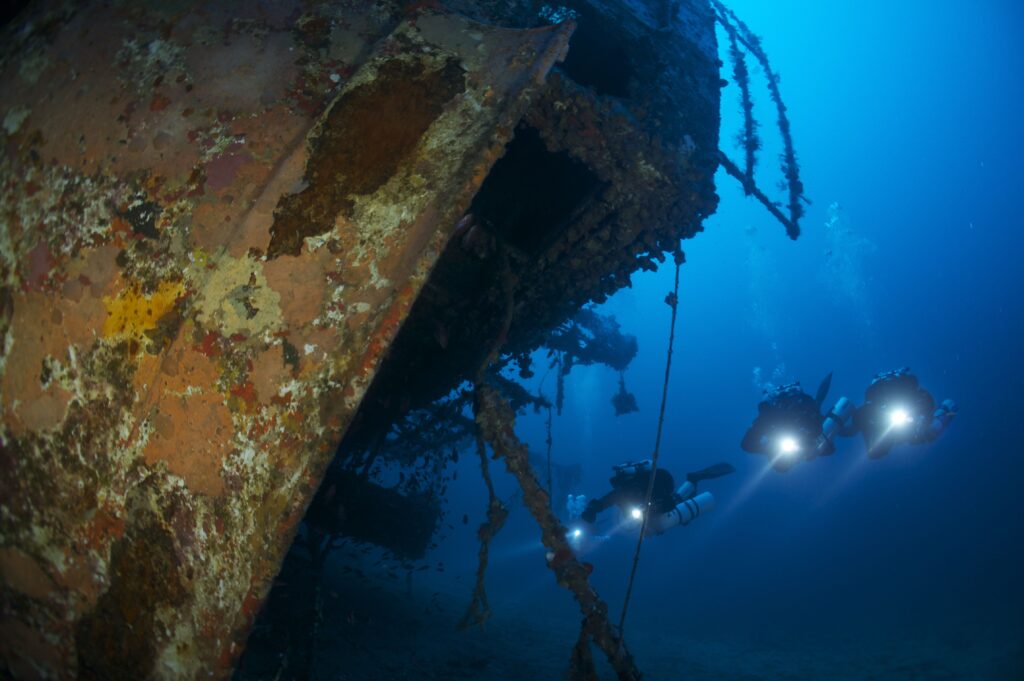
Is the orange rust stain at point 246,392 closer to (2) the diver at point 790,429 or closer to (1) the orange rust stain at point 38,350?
(1) the orange rust stain at point 38,350

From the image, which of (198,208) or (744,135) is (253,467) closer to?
(198,208)

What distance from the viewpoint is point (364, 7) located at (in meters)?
1.62

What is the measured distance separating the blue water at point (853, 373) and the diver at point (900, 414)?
8.37 metres

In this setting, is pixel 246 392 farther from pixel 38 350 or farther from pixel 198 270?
pixel 38 350

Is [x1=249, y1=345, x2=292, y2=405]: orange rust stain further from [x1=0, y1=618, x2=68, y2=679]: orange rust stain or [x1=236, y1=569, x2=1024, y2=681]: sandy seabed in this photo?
[x1=236, y1=569, x2=1024, y2=681]: sandy seabed

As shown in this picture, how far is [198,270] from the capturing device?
4.18 ft

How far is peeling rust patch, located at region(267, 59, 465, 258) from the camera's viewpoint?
1.31 meters

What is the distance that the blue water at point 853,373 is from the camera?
2756 centimetres

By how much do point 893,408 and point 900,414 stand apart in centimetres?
18

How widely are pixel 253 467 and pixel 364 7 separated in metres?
1.57

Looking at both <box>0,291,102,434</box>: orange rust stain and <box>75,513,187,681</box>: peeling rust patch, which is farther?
<box>0,291,102,434</box>: orange rust stain

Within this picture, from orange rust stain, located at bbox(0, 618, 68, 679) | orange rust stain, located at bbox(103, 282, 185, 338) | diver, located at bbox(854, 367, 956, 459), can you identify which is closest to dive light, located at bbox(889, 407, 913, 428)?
diver, located at bbox(854, 367, 956, 459)

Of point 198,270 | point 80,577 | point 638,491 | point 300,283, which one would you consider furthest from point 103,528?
point 638,491

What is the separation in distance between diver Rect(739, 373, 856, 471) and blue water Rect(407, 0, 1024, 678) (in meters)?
8.77
